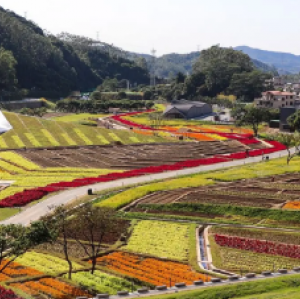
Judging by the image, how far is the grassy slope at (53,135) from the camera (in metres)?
73.9

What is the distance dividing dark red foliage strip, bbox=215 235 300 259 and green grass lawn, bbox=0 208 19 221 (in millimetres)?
17689

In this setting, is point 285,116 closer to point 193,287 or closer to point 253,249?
point 253,249

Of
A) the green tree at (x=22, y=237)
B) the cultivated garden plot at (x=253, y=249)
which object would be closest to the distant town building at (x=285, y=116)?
the cultivated garden plot at (x=253, y=249)

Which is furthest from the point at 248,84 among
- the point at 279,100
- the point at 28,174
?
the point at 28,174

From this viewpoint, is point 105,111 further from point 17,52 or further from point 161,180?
point 161,180

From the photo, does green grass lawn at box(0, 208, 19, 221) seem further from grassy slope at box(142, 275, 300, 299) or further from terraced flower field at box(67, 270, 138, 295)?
grassy slope at box(142, 275, 300, 299)

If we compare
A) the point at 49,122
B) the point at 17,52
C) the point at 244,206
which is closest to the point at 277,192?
the point at 244,206

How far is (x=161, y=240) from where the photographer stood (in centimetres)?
3456

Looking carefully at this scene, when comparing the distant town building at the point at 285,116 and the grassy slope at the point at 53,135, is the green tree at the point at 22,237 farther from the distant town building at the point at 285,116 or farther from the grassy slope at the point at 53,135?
the distant town building at the point at 285,116

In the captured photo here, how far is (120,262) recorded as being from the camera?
30250 mm

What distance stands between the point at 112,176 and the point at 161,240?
70.7 ft

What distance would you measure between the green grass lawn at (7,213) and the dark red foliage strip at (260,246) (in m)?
17.7

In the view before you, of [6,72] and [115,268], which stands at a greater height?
[6,72]

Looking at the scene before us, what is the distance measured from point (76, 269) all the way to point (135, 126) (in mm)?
74267
